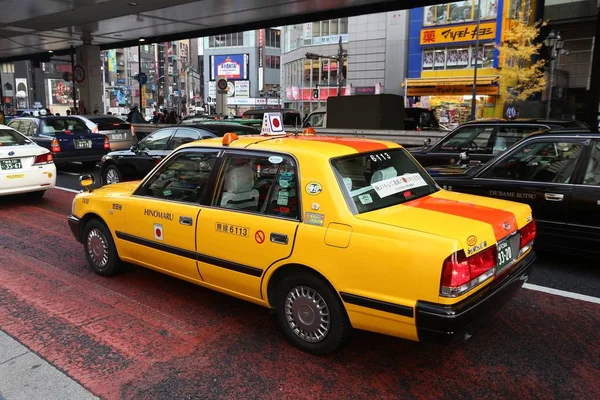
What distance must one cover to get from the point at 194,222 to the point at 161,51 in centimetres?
9050

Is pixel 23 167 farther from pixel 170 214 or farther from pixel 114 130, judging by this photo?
pixel 170 214

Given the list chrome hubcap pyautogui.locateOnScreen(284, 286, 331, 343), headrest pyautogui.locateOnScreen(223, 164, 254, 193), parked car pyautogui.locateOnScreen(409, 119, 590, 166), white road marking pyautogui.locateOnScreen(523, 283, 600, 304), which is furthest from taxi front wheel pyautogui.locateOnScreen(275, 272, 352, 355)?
parked car pyautogui.locateOnScreen(409, 119, 590, 166)

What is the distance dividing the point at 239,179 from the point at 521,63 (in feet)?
106

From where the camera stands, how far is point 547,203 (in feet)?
17.4

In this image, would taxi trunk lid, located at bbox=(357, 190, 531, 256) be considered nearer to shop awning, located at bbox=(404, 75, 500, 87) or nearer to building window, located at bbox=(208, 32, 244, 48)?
shop awning, located at bbox=(404, 75, 500, 87)

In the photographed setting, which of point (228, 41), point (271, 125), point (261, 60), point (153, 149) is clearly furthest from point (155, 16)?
point (228, 41)

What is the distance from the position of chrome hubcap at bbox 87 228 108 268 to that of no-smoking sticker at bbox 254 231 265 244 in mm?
2207

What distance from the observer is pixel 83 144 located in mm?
12797

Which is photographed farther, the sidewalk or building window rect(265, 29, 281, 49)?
building window rect(265, 29, 281, 49)

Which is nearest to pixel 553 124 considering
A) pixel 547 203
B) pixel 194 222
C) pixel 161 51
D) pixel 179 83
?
pixel 547 203

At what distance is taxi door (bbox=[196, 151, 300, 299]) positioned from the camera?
3.53 meters

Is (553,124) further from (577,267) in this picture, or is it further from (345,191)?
(345,191)

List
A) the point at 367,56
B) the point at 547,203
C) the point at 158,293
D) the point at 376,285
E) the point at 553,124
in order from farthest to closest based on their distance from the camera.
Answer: the point at 367,56 → the point at 553,124 → the point at 547,203 → the point at 158,293 → the point at 376,285

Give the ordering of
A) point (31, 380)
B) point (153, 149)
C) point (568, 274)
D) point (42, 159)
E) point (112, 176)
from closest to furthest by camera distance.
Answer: point (31, 380) < point (568, 274) < point (42, 159) < point (153, 149) < point (112, 176)
